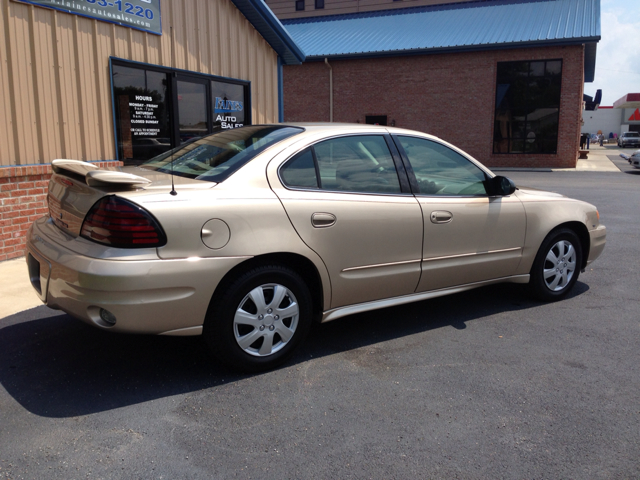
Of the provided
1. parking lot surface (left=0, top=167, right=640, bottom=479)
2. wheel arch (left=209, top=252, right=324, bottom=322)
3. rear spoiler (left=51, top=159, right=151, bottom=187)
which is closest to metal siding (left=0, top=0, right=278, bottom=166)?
parking lot surface (left=0, top=167, right=640, bottom=479)

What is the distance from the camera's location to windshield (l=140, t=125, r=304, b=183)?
3658mm

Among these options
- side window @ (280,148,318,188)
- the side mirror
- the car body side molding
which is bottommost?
the car body side molding

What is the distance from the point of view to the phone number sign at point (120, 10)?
7039mm

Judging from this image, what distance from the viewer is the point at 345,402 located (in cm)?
326

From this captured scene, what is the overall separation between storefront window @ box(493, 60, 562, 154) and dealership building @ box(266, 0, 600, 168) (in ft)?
0.14

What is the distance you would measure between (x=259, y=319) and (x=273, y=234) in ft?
1.78

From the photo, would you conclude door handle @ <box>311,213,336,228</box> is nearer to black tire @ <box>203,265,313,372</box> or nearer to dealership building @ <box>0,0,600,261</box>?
black tire @ <box>203,265,313,372</box>

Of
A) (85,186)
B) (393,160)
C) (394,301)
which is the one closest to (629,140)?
(393,160)

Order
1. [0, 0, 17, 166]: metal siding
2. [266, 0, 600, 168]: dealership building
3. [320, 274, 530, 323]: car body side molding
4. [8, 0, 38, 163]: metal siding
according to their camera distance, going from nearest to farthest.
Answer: [320, 274, 530, 323]: car body side molding
[0, 0, 17, 166]: metal siding
[8, 0, 38, 163]: metal siding
[266, 0, 600, 168]: dealership building

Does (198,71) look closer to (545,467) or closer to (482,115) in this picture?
(545,467)

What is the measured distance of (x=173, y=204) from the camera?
316cm

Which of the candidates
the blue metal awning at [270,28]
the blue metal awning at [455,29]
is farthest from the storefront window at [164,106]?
the blue metal awning at [455,29]

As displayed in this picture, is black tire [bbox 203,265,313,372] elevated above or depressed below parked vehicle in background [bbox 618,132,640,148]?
below

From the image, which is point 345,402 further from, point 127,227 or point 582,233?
point 582,233
